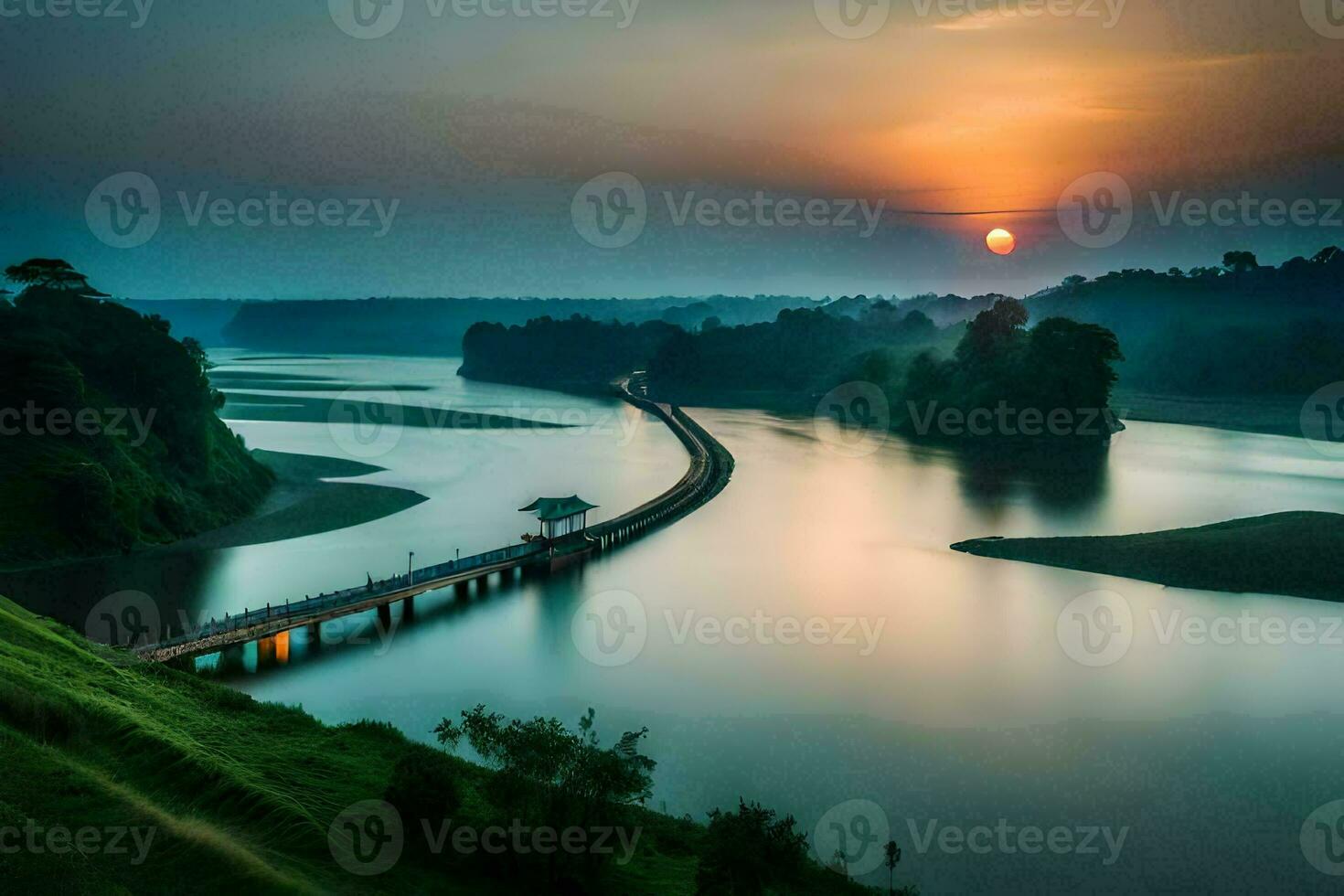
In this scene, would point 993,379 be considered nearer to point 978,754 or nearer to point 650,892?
point 978,754

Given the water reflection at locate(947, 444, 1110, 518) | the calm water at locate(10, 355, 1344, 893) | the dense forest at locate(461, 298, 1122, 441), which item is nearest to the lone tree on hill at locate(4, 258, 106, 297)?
the calm water at locate(10, 355, 1344, 893)

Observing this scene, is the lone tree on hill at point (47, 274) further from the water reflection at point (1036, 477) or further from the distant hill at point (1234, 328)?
the distant hill at point (1234, 328)

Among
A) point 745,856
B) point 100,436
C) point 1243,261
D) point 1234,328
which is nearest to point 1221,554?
point 745,856

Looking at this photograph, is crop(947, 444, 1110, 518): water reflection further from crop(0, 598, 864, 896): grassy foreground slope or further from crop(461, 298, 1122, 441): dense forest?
crop(0, 598, 864, 896): grassy foreground slope

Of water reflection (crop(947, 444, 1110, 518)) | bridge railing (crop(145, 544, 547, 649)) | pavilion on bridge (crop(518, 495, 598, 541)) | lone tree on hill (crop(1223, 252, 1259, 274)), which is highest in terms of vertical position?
lone tree on hill (crop(1223, 252, 1259, 274))

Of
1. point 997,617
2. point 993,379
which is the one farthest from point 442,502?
point 993,379

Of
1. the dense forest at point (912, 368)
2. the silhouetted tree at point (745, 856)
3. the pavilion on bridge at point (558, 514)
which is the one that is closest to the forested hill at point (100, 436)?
the pavilion on bridge at point (558, 514)

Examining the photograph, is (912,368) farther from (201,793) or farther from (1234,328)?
(201,793)
